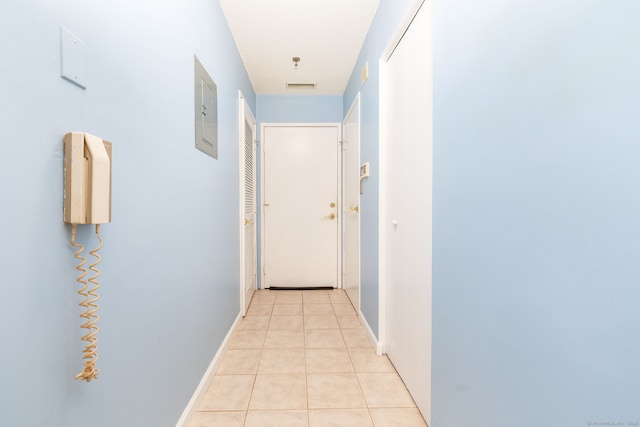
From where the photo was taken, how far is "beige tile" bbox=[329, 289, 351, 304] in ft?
10.9

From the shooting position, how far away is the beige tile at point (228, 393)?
5.16 ft

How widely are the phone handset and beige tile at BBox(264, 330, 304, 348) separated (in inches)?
65.8

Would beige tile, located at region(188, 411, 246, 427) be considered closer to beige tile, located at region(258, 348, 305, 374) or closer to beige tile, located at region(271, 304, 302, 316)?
beige tile, located at region(258, 348, 305, 374)

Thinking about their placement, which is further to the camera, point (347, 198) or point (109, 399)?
point (347, 198)

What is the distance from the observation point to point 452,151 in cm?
112

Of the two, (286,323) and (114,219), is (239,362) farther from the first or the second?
(114,219)

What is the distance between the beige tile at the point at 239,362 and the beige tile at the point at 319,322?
62cm

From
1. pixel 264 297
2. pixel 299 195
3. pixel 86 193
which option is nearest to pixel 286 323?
pixel 264 297

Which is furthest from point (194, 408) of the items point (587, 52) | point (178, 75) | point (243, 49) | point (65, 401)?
point (243, 49)

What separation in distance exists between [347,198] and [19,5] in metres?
3.03

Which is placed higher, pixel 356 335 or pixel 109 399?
pixel 109 399

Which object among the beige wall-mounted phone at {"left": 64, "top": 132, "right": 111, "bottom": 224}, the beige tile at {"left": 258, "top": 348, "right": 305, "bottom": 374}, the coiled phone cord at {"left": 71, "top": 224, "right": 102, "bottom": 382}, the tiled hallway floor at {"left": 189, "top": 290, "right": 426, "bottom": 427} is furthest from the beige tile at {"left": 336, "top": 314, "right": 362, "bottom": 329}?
the beige wall-mounted phone at {"left": 64, "top": 132, "right": 111, "bottom": 224}

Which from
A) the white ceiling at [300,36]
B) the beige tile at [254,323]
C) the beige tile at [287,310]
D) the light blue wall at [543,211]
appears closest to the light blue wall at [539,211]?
the light blue wall at [543,211]

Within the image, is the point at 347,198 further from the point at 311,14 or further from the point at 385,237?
the point at 311,14
